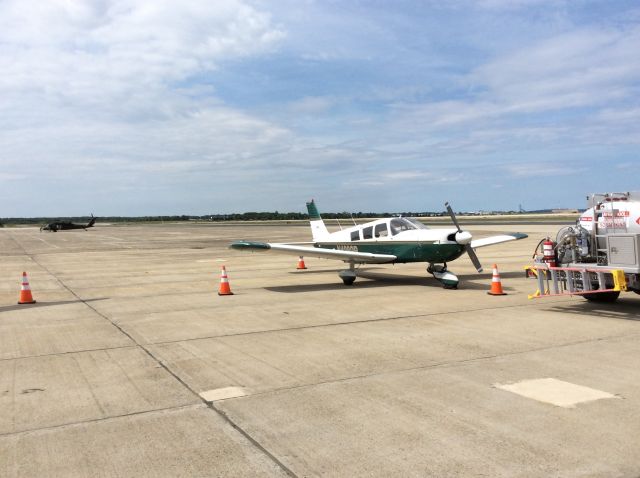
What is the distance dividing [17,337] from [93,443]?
197 inches

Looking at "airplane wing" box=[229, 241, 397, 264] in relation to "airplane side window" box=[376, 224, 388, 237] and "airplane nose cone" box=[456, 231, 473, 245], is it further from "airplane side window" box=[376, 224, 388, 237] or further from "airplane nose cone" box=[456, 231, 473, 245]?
"airplane nose cone" box=[456, 231, 473, 245]

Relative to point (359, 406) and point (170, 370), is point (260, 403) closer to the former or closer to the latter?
point (359, 406)

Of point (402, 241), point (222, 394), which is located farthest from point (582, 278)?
point (222, 394)

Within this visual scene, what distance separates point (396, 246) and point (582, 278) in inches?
222

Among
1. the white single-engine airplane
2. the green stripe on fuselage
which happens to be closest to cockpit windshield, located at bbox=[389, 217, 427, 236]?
the white single-engine airplane

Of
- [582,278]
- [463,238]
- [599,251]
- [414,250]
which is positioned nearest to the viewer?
[582,278]

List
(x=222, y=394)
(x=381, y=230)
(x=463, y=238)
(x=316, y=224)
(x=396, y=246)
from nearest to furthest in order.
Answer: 1. (x=222, y=394)
2. (x=463, y=238)
3. (x=396, y=246)
4. (x=381, y=230)
5. (x=316, y=224)

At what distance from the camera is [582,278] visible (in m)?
9.40

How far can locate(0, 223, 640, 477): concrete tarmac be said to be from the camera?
404cm

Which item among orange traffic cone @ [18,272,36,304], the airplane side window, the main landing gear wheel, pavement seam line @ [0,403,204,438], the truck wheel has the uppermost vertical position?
the airplane side window

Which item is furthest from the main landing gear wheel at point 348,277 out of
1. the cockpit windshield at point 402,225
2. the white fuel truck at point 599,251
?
the white fuel truck at point 599,251

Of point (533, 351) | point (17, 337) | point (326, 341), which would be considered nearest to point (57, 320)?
point (17, 337)

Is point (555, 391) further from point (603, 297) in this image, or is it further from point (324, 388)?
point (603, 297)

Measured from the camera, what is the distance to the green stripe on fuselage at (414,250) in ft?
44.0
